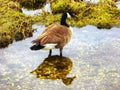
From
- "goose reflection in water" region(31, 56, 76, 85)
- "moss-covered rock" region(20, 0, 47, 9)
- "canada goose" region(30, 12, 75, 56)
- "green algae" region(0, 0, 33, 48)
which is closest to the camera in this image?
"goose reflection in water" region(31, 56, 76, 85)

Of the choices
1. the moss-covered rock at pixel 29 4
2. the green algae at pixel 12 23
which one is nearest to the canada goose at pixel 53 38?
the green algae at pixel 12 23

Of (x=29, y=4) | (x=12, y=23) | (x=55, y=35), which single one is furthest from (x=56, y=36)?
(x=29, y=4)

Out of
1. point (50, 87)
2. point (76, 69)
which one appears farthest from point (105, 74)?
point (50, 87)

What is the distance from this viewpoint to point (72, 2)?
10.6 metres

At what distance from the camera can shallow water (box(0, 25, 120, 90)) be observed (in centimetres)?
683

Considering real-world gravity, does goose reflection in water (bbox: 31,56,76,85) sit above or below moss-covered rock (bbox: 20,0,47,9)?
below

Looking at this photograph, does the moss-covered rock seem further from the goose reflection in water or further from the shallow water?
the goose reflection in water

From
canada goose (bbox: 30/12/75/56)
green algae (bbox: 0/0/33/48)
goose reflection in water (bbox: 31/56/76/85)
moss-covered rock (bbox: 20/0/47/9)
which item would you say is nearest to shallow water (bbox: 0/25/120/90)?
goose reflection in water (bbox: 31/56/76/85)

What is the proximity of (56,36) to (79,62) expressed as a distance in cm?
82

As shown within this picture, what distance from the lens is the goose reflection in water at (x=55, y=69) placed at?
7.16 m

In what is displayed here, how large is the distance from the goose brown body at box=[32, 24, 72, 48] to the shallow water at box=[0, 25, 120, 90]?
1.47ft

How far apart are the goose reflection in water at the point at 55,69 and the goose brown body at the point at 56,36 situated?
359mm

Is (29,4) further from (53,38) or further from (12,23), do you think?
(53,38)

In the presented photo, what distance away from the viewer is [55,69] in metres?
7.49
